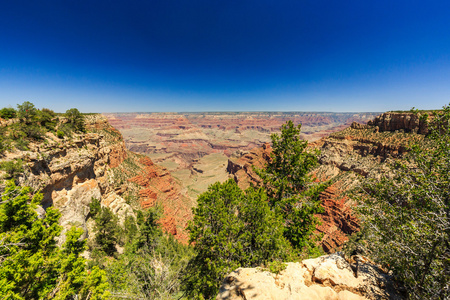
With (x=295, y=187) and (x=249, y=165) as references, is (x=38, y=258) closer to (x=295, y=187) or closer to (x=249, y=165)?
(x=295, y=187)

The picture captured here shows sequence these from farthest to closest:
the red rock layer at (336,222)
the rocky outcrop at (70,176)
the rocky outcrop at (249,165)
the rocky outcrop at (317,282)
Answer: the rocky outcrop at (249,165) < the red rock layer at (336,222) < the rocky outcrop at (70,176) < the rocky outcrop at (317,282)

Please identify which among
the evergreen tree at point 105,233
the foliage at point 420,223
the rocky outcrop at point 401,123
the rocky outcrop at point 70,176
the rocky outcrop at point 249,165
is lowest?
the rocky outcrop at point 249,165

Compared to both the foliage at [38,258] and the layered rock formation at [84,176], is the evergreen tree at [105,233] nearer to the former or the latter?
the layered rock formation at [84,176]

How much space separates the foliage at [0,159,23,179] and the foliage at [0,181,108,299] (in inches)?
366

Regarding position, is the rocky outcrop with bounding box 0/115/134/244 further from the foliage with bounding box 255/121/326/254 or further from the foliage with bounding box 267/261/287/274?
the foliage with bounding box 255/121/326/254

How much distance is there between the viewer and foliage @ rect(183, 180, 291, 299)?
9039 mm

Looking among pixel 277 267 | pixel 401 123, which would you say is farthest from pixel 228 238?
pixel 401 123

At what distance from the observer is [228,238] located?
9.86 metres

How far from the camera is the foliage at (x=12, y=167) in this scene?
15819mm

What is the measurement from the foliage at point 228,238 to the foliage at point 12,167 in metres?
19.8

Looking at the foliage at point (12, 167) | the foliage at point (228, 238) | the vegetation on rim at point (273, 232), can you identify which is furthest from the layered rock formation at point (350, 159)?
the foliage at point (12, 167)

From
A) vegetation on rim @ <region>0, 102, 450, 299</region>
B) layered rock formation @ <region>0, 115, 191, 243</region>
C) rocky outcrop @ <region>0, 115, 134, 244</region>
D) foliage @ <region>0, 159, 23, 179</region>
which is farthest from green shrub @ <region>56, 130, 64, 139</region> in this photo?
vegetation on rim @ <region>0, 102, 450, 299</region>

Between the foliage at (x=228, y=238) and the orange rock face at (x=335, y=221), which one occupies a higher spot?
the foliage at (x=228, y=238)

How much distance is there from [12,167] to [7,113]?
47.4ft
